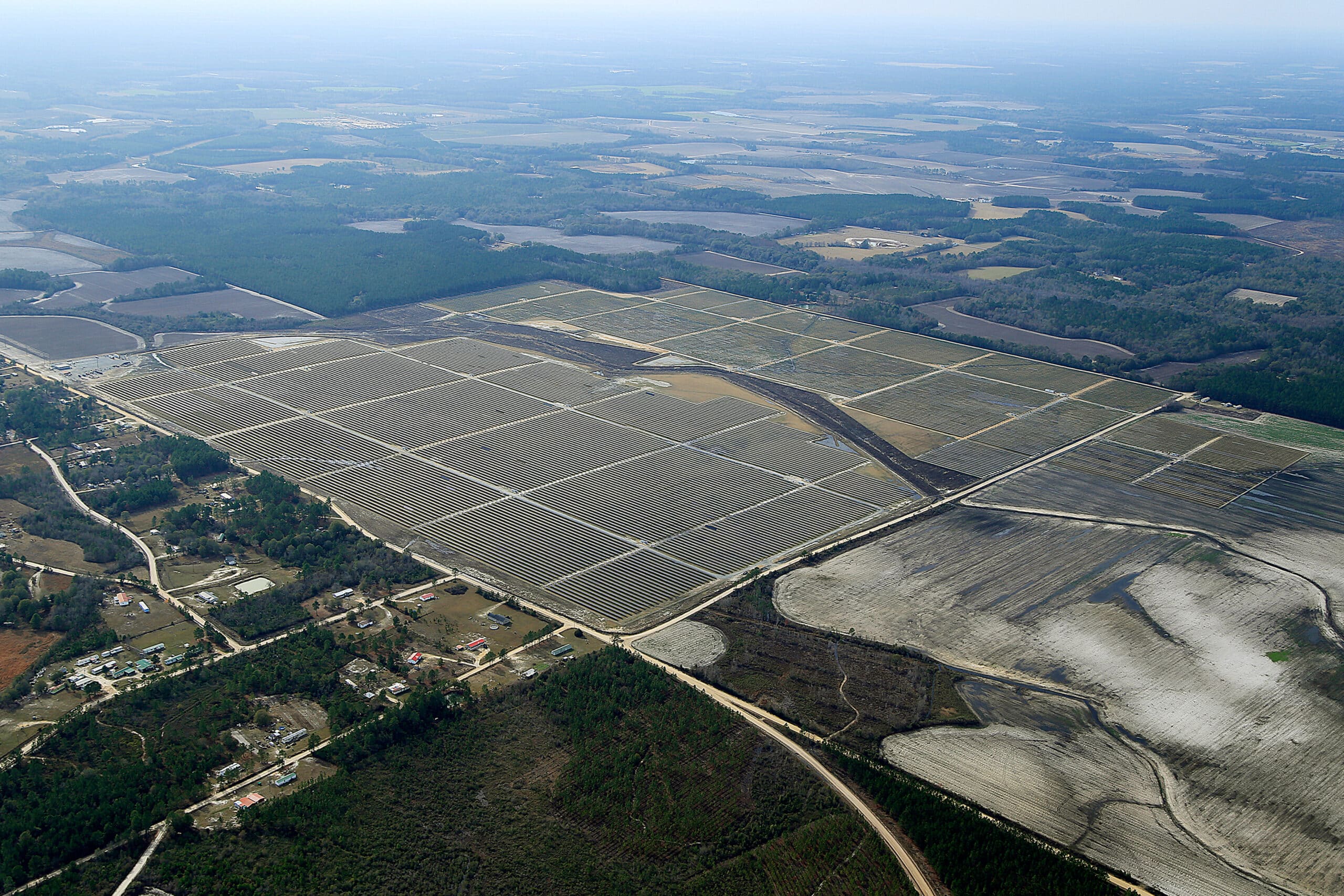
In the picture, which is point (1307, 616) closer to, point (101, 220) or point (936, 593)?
point (936, 593)

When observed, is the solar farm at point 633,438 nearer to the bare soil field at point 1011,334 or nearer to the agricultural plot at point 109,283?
the bare soil field at point 1011,334

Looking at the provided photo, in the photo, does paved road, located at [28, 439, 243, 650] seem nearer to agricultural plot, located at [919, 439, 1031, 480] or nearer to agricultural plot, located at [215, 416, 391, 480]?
agricultural plot, located at [215, 416, 391, 480]

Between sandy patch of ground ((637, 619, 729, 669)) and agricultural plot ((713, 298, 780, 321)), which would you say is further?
agricultural plot ((713, 298, 780, 321))

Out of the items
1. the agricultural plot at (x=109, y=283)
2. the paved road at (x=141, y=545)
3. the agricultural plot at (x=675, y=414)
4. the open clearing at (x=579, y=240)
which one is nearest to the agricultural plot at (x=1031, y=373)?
the agricultural plot at (x=675, y=414)

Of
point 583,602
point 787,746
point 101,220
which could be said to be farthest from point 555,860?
point 101,220

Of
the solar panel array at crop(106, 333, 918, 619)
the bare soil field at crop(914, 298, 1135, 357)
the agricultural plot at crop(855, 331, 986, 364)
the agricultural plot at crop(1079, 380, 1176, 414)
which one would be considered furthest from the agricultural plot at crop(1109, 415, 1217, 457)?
the solar panel array at crop(106, 333, 918, 619)

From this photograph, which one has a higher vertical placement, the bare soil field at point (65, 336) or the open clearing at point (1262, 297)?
the open clearing at point (1262, 297)
